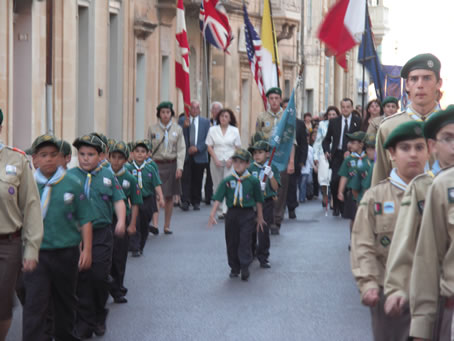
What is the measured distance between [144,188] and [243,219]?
2136mm

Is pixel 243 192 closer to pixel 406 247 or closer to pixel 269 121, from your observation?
pixel 269 121

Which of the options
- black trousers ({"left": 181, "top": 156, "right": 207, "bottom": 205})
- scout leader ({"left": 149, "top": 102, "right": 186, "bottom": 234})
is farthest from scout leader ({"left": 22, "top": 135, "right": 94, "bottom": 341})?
black trousers ({"left": 181, "top": 156, "right": 207, "bottom": 205})

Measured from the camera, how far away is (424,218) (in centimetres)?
482

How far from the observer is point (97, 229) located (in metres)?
9.05

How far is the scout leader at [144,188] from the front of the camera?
13680 mm

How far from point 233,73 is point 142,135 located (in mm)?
10009

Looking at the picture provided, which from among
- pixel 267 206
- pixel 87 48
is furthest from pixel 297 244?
pixel 87 48

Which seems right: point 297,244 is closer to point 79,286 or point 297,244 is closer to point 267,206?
point 267,206

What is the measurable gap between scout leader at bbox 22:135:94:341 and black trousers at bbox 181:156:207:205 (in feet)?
40.3

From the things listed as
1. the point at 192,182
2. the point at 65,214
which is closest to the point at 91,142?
the point at 65,214

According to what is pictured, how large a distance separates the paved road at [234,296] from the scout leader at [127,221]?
17 centimetres

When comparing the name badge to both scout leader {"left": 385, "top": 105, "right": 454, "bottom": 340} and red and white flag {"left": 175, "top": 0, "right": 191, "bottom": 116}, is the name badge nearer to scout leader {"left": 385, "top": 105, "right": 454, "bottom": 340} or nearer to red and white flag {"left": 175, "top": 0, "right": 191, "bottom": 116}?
scout leader {"left": 385, "top": 105, "right": 454, "bottom": 340}

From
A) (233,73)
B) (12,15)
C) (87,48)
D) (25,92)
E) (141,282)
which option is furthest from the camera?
(233,73)

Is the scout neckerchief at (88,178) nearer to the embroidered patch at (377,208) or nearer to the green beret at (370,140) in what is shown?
the embroidered patch at (377,208)
